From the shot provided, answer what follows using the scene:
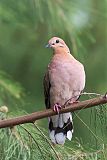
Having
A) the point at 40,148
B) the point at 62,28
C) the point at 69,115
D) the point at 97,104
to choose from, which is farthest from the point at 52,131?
the point at 62,28

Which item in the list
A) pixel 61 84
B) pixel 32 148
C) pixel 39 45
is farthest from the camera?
pixel 39 45

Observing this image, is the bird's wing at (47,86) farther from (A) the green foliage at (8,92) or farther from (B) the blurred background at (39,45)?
(B) the blurred background at (39,45)

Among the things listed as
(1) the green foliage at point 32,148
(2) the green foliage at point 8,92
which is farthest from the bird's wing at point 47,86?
(2) the green foliage at point 8,92

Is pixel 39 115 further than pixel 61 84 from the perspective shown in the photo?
No

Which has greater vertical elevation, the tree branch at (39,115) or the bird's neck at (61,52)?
the bird's neck at (61,52)

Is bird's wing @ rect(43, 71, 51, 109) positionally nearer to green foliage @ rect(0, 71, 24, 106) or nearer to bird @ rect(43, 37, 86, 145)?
bird @ rect(43, 37, 86, 145)

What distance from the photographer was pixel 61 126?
3680 millimetres

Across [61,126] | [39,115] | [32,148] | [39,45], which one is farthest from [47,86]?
[39,45]

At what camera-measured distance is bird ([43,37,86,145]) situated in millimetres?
3400

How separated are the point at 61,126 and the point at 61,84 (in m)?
0.32

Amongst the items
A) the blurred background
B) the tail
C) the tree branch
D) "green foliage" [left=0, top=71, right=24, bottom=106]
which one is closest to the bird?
the tail

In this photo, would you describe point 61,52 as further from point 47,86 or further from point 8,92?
point 8,92

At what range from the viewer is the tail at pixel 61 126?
3557mm

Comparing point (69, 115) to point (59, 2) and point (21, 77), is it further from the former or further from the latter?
point (21, 77)
